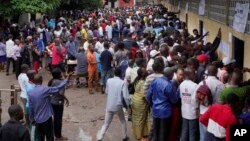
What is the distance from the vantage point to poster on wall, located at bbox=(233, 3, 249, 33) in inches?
435

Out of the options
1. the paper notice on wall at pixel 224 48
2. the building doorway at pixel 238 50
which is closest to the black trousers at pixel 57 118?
the building doorway at pixel 238 50

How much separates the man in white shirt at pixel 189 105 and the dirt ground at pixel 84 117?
88.4 inches

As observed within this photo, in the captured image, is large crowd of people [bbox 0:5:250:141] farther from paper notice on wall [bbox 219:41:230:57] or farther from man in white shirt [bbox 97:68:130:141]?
paper notice on wall [bbox 219:41:230:57]

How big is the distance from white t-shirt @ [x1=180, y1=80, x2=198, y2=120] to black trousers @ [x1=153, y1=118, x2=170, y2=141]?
0.56 m

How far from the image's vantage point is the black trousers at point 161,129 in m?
9.12

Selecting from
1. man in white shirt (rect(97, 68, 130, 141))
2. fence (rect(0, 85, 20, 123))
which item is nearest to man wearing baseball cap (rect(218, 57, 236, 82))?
man in white shirt (rect(97, 68, 130, 141))

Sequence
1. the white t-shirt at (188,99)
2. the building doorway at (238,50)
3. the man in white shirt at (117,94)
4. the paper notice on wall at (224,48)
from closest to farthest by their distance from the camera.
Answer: the white t-shirt at (188,99) < the man in white shirt at (117,94) < the building doorway at (238,50) < the paper notice on wall at (224,48)

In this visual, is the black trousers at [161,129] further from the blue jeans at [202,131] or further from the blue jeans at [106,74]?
the blue jeans at [106,74]

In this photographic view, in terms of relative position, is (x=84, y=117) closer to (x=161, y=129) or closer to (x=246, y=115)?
(x=161, y=129)

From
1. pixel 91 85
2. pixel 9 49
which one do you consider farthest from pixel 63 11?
pixel 91 85

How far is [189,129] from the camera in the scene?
8.77 metres

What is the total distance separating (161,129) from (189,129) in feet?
2.07

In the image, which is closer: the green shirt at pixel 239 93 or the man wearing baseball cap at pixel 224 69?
the green shirt at pixel 239 93

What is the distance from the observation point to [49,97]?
30.2ft
